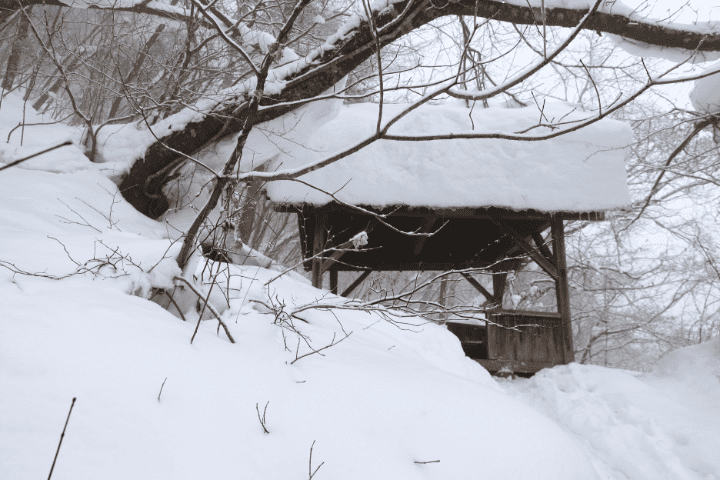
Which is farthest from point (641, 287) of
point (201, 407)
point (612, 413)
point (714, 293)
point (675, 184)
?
point (201, 407)

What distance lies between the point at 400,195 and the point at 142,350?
492cm

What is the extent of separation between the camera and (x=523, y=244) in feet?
21.2

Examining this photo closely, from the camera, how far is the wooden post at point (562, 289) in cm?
640

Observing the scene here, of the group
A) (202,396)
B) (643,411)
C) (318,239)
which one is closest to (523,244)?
(643,411)

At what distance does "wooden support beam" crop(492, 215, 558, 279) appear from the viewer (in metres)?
6.44

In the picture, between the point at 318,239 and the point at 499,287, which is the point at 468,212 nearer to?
the point at 318,239

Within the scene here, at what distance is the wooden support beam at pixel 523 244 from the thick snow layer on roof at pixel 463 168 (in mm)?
383

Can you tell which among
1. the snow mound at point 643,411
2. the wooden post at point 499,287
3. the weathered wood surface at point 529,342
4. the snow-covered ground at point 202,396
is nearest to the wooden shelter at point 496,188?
the weathered wood surface at point 529,342

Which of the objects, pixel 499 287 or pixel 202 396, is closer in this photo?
pixel 202 396

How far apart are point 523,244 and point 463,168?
1401 millimetres

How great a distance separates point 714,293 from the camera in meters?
12.6

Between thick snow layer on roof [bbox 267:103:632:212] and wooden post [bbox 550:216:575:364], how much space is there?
54 cm

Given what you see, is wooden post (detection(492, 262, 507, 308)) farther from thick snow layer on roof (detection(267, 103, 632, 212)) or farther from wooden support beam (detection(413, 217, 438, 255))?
thick snow layer on roof (detection(267, 103, 632, 212))

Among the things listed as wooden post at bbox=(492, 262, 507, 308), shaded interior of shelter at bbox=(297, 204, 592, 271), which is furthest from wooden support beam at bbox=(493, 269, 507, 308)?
shaded interior of shelter at bbox=(297, 204, 592, 271)
